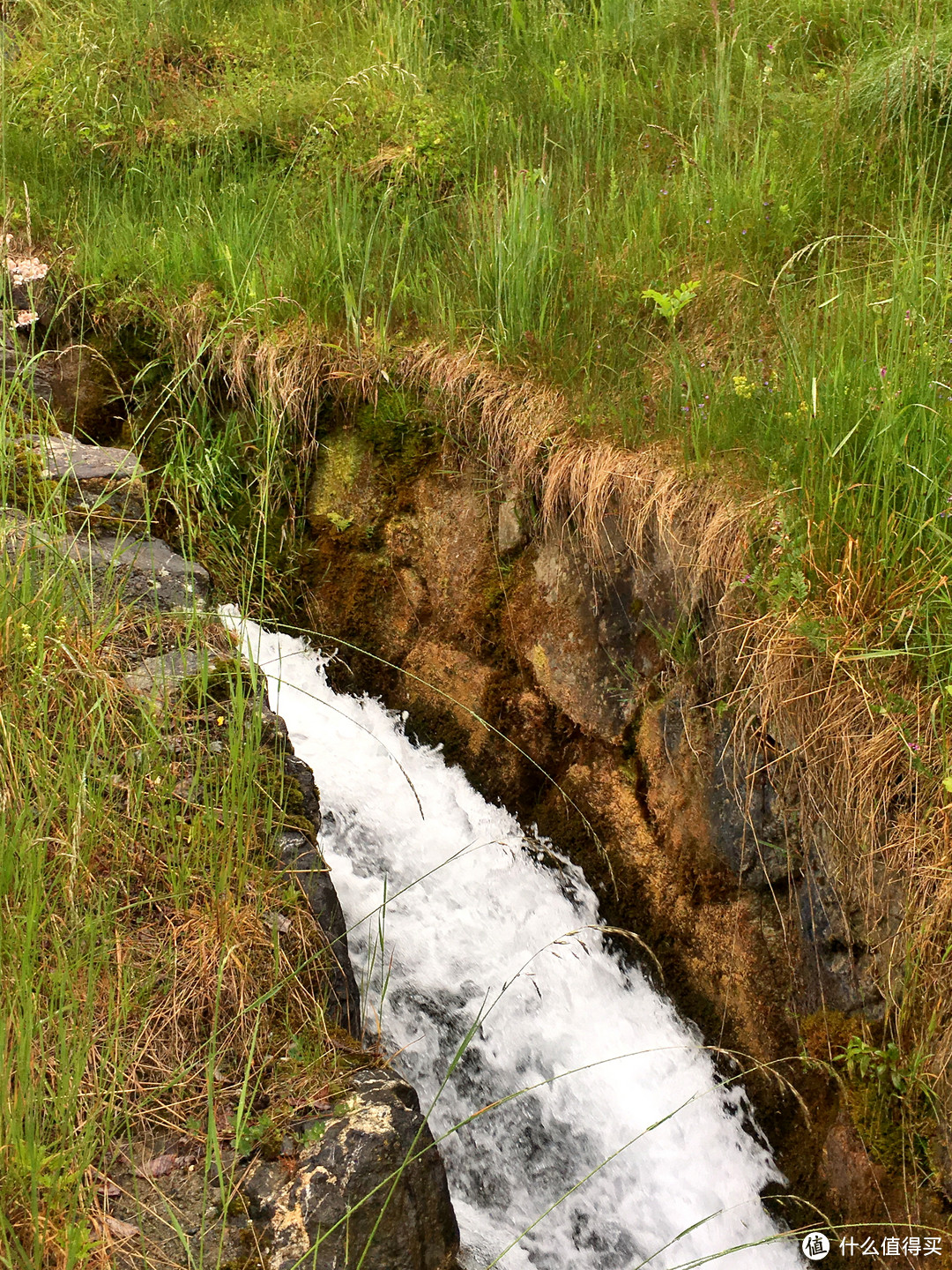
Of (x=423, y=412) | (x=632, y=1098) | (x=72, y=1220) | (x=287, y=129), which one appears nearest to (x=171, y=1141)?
(x=72, y=1220)

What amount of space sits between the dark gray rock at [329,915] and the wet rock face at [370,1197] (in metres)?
0.23

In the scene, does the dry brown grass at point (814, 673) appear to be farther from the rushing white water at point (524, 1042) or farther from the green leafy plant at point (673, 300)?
the rushing white water at point (524, 1042)

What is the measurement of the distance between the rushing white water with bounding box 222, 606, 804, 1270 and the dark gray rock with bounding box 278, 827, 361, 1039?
11 centimetres

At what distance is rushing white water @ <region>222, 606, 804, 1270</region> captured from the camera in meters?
2.56

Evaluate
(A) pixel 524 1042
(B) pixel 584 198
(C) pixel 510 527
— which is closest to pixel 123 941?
(A) pixel 524 1042

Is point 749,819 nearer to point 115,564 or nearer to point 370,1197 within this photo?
point 370,1197

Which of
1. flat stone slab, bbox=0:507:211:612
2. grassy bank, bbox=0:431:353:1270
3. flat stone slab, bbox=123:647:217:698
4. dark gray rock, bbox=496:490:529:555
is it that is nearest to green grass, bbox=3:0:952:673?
dark gray rock, bbox=496:490:529:555

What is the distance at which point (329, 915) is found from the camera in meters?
2.51

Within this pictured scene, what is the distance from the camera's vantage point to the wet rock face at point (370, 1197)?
193 centimetres

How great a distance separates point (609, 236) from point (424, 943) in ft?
8.62

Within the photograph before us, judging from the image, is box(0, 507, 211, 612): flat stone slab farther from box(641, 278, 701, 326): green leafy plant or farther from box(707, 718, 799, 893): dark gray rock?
box(641, 278, 701, 326): green leafy plant

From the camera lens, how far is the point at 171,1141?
1981 mm

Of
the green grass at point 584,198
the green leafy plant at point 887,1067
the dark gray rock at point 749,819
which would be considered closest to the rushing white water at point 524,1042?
the green leafy plant at point 887,1067

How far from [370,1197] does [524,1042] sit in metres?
1.03
